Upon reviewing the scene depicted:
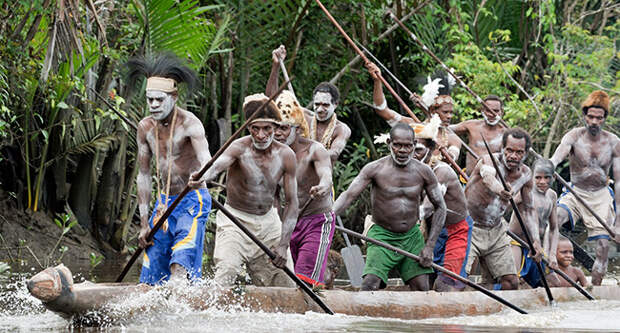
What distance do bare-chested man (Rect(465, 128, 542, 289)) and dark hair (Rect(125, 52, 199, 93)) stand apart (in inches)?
112

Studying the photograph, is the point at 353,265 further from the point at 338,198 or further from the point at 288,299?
the point at 288,299

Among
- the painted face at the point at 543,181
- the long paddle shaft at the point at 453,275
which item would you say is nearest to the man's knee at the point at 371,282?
the long paddle shaft at the point at 453,275

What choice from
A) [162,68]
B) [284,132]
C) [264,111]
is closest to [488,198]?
[284,132]

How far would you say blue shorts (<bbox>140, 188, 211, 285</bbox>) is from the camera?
6.43 meters

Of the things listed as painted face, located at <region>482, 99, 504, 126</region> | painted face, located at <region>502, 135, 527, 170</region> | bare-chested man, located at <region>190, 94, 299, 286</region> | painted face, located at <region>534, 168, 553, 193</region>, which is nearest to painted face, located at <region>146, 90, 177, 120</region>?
bare-chested man, located at <region>190, 94, 299, 286</region>

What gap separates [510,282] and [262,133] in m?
3.02

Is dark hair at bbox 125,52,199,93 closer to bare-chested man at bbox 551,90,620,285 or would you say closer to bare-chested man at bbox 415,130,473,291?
bare-chested man at bbox 415,130,473,291

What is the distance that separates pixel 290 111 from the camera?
295 inches

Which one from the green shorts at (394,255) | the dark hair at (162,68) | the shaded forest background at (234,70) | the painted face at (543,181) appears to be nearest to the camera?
the dark hair at (162,68)

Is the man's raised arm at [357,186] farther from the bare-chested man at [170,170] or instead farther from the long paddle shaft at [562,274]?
the long paddle shaft at [562,274]

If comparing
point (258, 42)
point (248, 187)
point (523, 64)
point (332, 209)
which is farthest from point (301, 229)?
point (523, 64)

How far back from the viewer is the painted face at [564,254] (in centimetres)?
955

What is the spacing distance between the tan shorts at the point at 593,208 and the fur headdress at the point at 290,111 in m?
3.61

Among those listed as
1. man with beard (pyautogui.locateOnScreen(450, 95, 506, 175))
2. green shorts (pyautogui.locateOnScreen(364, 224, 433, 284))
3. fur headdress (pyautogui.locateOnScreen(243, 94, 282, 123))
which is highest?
fur headdress (pyautogui.locateOnScreen(243, 94, 282, 123))
